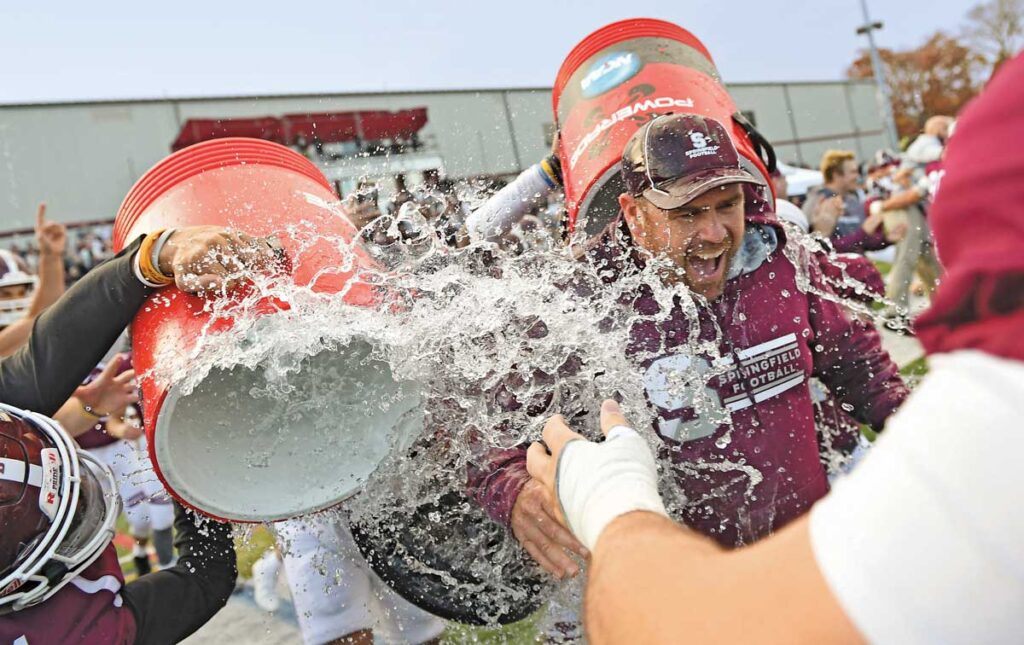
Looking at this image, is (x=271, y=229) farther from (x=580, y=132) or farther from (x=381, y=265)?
(x=580, y=132)

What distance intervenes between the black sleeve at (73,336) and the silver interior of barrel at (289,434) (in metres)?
0.29

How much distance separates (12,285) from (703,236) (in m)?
3.92

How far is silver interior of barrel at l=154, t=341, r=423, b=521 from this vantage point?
1.88m

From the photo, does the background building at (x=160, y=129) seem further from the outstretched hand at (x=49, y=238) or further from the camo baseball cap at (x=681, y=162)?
the camo baseball cap at (x=681, y=162)

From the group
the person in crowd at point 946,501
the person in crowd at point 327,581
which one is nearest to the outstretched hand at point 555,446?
the person in crowd at point 946,501

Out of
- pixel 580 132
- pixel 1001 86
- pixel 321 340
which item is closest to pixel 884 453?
pixel 1001 86

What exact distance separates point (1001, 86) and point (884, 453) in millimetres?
337

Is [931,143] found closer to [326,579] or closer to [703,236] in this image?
[703,236]

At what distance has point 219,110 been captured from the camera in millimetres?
24438

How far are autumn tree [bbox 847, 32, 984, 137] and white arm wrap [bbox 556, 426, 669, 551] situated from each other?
41.6 metres

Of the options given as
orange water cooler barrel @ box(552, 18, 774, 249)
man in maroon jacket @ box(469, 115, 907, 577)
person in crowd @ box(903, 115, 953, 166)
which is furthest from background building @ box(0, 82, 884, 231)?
man in maroon jacket @ box(469, 115, 907, 577)

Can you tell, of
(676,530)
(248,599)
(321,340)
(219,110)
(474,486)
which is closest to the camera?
(676,530)

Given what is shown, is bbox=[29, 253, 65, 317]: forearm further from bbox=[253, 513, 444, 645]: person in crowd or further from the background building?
the background building

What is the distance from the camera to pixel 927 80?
38.1 meters
